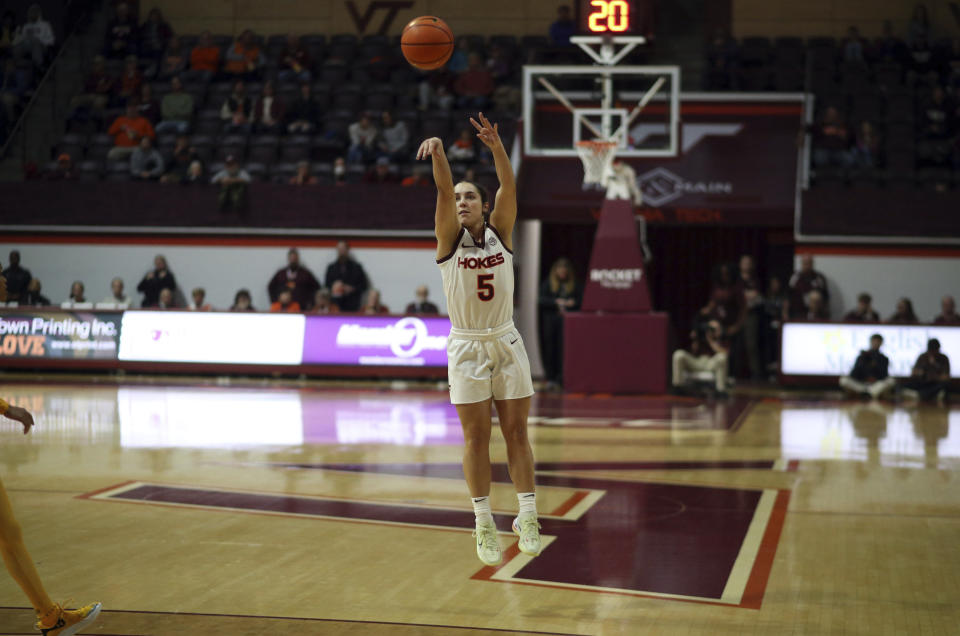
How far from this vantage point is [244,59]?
22531 mm

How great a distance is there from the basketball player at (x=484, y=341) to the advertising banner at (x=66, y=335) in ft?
42.9

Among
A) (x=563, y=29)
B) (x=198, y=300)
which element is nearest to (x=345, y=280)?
(x=198, y=300)

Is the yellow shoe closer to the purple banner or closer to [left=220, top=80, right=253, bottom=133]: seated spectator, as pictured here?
the purple banner

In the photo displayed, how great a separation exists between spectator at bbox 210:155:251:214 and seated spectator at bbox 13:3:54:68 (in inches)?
230

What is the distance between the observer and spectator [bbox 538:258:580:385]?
57.5 feet

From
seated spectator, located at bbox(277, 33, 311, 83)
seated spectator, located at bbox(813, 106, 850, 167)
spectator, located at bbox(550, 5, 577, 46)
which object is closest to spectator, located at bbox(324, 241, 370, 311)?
seated spectator, located at bbox(277, 33, 311, 83)

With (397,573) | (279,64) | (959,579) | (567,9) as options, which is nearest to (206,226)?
(279,64)

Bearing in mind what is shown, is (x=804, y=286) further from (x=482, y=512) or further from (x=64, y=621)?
(x=64, y=621)

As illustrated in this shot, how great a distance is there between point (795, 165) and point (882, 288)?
2815 millimetres

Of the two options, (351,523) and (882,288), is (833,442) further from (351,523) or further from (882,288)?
(882,288)

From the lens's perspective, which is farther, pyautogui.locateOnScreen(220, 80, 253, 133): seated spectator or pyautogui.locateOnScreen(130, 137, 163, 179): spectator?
pyautogui.locateOnScreen(220, 80, 253, 133): seated spectator

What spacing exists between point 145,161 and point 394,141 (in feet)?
14.4

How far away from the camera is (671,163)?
68.4 ft

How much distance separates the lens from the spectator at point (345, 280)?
62.1 feet
